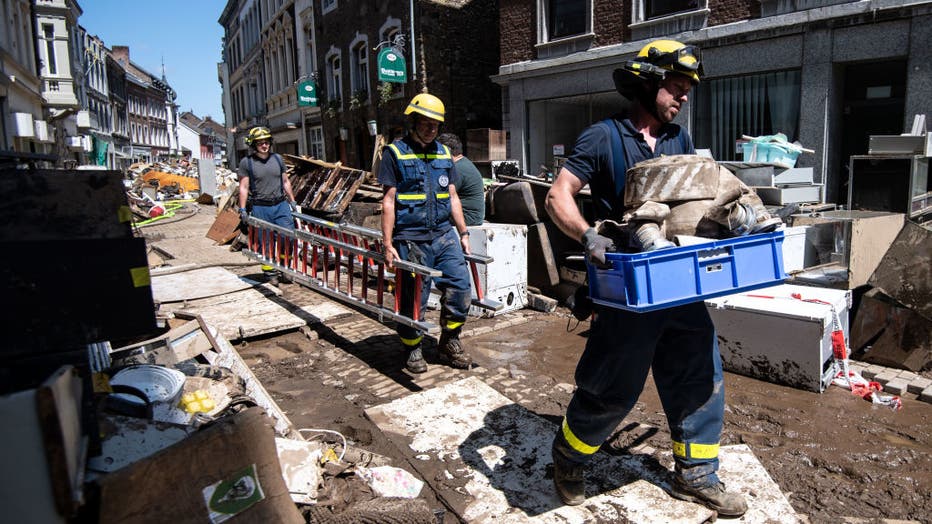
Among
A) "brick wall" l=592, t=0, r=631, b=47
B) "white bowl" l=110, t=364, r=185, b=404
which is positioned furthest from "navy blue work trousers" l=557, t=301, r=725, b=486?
"brick wall" l=592, t=0, r=631, b=47

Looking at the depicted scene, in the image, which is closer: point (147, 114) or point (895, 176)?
point (895, 176)

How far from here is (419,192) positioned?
4379 mm

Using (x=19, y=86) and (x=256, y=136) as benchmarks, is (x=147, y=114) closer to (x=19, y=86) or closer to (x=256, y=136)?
(x=19, y=86)

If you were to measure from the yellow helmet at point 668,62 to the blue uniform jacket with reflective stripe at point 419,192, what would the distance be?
213 centimetres

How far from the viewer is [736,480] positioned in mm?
2922

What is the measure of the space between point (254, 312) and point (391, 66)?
1086 cm

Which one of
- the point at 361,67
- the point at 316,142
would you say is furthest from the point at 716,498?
the point at 316,142

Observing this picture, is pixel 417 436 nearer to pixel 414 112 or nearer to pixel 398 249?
pixel 398 249

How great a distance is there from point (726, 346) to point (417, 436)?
2542 millimetres

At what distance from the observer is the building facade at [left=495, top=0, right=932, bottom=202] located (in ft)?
28.0

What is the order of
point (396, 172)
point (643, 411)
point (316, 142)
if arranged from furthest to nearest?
point (316, 142) < point (396, 172) < point (643, 411)

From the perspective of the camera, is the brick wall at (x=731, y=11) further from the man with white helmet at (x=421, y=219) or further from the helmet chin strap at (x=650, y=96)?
the helmet chin strap at (x=650, y=96)


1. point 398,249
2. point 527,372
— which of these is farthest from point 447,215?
point 527,372

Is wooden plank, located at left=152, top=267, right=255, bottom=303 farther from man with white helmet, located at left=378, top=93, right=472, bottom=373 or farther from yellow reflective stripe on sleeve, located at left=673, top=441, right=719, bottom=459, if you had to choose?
yellow reflective stripe on sleeve, located at left=673, top=441, right=719, bottom=459
